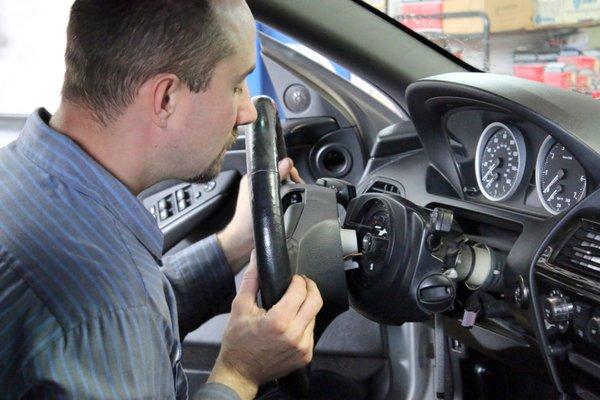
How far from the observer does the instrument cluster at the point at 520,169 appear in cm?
128

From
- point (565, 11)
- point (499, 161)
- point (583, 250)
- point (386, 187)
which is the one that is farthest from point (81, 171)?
point (565, 11)

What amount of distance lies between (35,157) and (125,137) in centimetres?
11

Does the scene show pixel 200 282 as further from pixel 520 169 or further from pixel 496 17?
pixel 496 17

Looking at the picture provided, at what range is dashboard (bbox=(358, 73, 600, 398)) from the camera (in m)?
1.17

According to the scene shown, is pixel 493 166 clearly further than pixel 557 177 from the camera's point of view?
Yes

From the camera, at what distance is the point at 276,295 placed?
1.13m

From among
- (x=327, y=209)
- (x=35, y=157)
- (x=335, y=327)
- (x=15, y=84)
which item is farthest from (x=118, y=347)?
(x=15, y=84)

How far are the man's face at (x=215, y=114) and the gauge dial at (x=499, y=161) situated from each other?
53 cm

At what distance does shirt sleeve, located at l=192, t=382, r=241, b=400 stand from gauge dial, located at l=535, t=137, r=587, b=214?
60cm

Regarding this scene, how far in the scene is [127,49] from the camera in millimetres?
985

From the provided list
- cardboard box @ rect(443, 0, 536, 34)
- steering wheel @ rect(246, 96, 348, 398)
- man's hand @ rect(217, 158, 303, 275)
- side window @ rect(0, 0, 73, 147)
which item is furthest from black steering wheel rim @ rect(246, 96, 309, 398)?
side window @ rect(0, 0, 73, 147)

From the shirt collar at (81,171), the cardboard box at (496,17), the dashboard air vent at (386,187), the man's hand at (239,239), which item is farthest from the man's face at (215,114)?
the cardboard box at (496,17)

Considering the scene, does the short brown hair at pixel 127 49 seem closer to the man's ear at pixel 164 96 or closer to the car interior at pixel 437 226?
the man's ear at pixel 164 96

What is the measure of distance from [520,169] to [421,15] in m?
0.66
